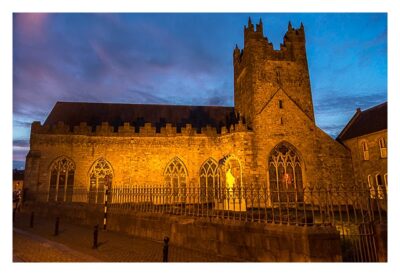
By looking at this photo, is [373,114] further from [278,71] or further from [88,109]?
[88,109]

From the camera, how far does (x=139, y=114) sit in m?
23.0

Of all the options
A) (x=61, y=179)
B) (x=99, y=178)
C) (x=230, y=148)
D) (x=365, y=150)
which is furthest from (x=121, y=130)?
(x=365, y=150)

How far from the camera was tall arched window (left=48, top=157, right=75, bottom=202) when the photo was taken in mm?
17656

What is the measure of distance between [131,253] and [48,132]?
14591mm

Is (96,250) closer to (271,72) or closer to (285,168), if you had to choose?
(285,168)

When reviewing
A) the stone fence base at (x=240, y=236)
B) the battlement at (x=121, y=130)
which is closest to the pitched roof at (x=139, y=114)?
the battlement at (x=121, y=130)

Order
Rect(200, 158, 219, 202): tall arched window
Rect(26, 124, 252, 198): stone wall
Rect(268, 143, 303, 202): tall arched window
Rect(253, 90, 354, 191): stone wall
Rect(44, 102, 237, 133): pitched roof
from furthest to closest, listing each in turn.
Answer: Rect(44, 102, 237, 133): pitched roof, Rect(200, 158, 219, 202): tall arched window, Rect(26, 124, 252, 198): stone wall, Rect(253, 90, 354, 191): stone wall, Rect(268, 143, 303, 202): tall arched window

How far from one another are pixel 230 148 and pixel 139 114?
31.4 feet

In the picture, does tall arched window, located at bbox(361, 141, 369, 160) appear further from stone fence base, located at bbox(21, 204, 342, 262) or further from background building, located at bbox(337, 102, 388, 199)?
stone fence base, located at bbox(21, 204, 342, 262)

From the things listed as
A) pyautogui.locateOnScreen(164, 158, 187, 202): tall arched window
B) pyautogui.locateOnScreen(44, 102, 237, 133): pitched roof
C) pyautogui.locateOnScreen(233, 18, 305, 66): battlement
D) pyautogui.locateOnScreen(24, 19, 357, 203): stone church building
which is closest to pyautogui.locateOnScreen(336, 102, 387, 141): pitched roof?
pyautogui.locateOnScreen(24, 19, 357, 203): stone church building

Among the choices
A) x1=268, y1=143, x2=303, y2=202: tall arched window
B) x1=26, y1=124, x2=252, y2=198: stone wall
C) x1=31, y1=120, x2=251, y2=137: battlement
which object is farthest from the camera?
x1=31, y1=120, x2=251, y2=137: battlement

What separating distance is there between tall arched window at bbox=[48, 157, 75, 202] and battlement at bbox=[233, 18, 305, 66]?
16365 millimetres

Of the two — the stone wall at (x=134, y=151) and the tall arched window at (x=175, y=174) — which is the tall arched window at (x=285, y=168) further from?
the tall arched window at (x=175, y=174)

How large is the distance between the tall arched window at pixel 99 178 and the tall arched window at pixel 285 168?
11.7m
